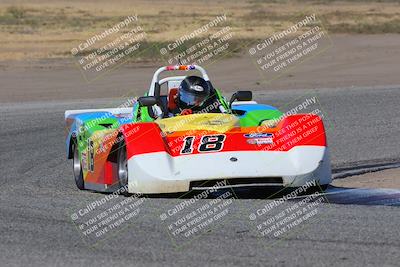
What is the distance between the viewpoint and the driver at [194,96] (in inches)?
469

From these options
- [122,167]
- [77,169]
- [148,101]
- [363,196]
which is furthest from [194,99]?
[363,196]

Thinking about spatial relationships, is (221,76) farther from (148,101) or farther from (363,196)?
(363,196)

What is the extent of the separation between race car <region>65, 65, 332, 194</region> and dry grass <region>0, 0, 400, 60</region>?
1945 cm

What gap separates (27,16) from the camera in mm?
47219

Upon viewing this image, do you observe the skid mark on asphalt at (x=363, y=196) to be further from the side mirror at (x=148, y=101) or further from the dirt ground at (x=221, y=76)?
the dirt ground at (x=221, y=76)

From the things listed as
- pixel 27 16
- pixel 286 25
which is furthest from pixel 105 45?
pixel 27 16

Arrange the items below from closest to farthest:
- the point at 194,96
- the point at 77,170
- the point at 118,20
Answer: the point at 194,96
the point at 77,170
the point at 118,20

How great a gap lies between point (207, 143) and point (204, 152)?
0.23 m

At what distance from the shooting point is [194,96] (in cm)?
1191

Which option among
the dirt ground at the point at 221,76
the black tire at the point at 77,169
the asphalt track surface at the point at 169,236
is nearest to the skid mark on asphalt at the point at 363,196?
the asphalt track surface at the point at 169,236

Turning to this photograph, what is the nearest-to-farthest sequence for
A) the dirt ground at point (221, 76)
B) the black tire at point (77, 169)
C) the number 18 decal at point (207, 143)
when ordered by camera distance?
the number 18 decal at point (207, 143) → the black tire at point (77, 169) → the dirt ground at point (221, 76)

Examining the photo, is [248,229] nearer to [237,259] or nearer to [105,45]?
[237,259]

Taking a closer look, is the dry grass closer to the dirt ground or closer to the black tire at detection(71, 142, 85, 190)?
the dirt ground

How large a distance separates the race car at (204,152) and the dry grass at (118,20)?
19.4 m
